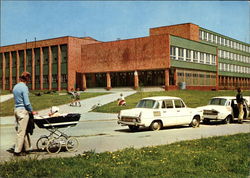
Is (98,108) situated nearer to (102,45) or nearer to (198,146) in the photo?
(198,146)

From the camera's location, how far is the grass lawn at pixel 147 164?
627cm

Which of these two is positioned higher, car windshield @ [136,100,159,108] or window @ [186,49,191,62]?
window @ [186,49,191,62]

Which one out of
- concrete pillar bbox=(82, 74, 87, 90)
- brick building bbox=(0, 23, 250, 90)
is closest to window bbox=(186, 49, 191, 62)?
brick building bbox=(0, 23, 250, 90)

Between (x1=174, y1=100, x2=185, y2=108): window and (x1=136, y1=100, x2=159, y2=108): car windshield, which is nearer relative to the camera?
(x1=136, y1=100, x2=159, y2=108): car windshield

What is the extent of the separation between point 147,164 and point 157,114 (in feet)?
27.7

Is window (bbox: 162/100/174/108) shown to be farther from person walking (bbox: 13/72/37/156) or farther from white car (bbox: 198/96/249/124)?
person walking (bbox: 13/72/37/156)

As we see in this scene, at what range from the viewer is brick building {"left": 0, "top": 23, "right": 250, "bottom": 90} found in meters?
49.8

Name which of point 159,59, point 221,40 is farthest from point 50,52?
point 221,40

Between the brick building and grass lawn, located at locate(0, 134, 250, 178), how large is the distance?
37.2 metres

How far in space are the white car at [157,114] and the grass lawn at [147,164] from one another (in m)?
5.93

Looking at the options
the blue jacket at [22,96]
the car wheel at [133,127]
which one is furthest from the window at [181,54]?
the blue jacket at [22,96]

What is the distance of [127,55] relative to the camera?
172 feet

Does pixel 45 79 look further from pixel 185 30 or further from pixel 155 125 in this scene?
pixel 155 125

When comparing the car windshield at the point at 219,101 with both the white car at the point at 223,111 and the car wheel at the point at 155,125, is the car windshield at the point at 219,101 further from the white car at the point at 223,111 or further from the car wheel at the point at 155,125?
the car wheel at the point at 155,125
